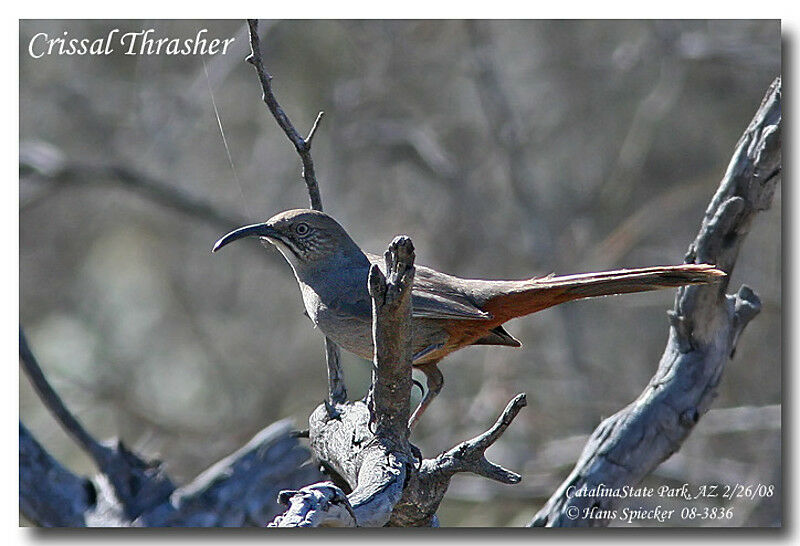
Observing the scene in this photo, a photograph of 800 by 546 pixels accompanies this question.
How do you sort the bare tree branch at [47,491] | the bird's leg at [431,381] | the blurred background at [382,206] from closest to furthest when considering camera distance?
the bird's leg at [431,381], the bare tree branch at [47,491], the blurred background at [382,206]

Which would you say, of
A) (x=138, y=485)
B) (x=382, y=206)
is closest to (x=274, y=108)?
(x=138, y=485)

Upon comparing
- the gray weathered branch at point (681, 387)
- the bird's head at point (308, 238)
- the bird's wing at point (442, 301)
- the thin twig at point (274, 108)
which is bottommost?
the gray weathered branch at point (681, 387)

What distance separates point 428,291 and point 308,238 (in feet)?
1.52

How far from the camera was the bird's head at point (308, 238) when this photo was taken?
10.7 ft

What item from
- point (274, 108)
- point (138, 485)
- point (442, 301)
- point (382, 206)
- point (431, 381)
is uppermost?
point (274, 108)

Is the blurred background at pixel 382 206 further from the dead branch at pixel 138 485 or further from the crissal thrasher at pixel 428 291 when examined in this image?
the crissal thrasher at pixel 428 291

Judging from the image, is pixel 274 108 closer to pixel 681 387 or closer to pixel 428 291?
pixel 428 291

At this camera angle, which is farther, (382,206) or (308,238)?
(382,206)

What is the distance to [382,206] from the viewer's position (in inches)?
223

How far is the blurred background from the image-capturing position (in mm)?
5027

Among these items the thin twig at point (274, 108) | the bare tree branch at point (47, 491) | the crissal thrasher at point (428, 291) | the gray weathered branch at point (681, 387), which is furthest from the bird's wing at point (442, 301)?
the bare tree branch at point (47, 491)

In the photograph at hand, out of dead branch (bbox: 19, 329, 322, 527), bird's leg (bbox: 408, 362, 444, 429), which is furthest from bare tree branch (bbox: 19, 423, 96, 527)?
bird's leg (bbox: 408, 362, 444, 429)

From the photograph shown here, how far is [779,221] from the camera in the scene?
3.84 m

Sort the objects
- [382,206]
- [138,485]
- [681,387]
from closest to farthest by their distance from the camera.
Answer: [681,387] < [138,485] < [382,206]
